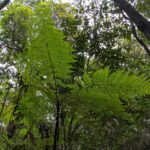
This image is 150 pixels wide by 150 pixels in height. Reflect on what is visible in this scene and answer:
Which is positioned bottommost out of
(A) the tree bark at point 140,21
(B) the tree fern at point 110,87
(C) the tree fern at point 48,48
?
(B) the tree fern at point 110,87

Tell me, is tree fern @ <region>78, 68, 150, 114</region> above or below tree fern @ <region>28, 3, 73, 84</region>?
below

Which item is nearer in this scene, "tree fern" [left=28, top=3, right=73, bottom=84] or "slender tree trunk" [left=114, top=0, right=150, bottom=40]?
"tree fern" [left=28, top=3, right=73, bottom=84]

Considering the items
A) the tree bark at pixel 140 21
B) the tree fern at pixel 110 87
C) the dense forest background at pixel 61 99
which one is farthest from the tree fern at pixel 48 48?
the tree bark at pixel 140 21

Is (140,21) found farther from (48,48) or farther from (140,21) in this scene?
(48,48)

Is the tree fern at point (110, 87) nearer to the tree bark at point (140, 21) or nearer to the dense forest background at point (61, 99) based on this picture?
the dense forest background at point (61, 99)

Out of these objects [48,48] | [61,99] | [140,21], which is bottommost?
[61,99]

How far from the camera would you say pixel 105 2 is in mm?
10188

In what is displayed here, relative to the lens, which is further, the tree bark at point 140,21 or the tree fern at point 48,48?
the tree bark at point 140,21

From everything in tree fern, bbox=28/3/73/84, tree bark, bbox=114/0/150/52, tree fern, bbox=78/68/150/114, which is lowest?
tree fern, bbox=78/68/150/114

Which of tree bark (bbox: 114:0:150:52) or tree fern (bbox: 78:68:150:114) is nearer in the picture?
tree fern (bbox: 78:68:150:114)

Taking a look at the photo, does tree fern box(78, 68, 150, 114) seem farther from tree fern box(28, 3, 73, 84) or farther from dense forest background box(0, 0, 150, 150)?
tree fern box(28, 3, 73, 84)

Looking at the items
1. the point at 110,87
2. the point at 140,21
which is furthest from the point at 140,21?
the point at 110,87

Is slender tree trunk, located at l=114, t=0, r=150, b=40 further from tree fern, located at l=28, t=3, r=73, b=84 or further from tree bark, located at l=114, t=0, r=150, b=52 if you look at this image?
tree fern, located at l=28, t=3, r=73, b=84

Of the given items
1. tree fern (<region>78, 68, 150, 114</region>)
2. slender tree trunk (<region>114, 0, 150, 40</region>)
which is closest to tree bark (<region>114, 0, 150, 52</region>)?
slender tree trunk (<region>114, 0, 150, 40</region>)
